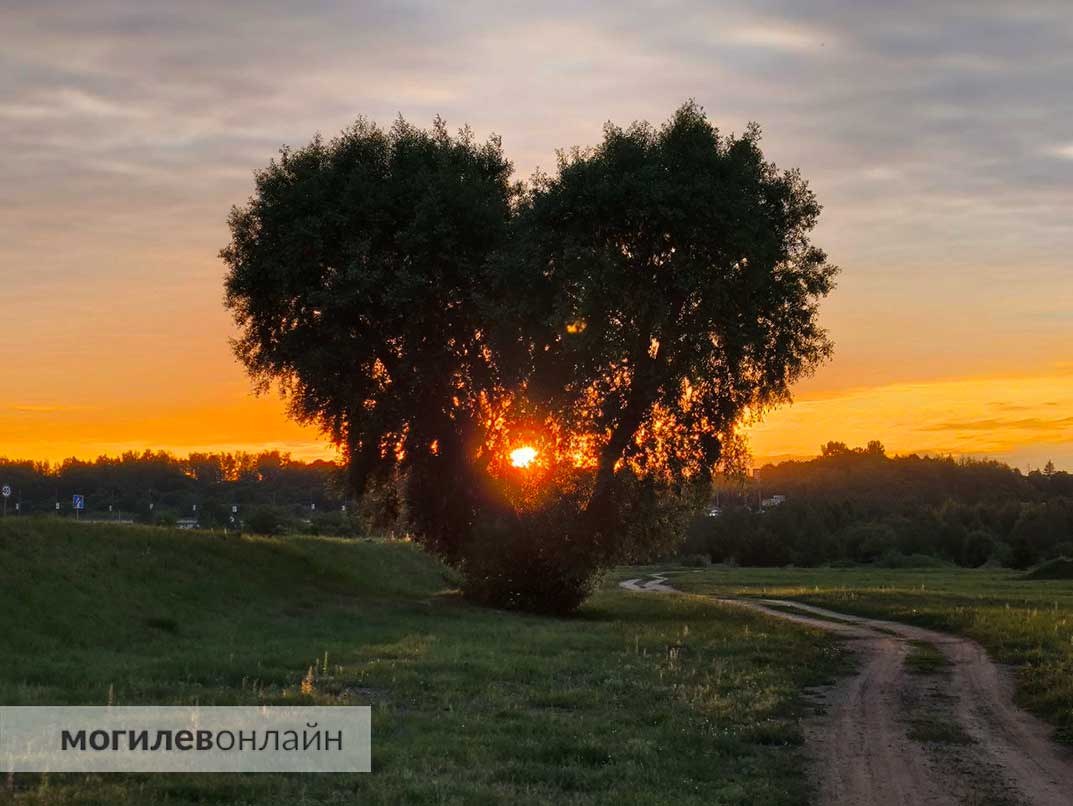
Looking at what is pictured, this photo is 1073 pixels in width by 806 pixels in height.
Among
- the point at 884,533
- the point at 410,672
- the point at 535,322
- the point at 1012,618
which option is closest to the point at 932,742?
the point at 410,672

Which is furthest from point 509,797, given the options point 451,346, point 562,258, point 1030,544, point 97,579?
point 1030,544

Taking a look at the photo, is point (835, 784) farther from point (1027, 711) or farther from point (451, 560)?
point (451, 560)

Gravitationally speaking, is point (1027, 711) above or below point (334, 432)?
below

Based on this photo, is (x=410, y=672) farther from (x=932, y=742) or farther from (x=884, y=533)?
(x=884, y=533)

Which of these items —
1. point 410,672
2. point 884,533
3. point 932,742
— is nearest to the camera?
point 932,742

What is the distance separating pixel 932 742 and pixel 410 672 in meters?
10.3

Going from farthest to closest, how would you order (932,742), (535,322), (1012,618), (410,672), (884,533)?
(884,533) → (535,322) → (1012,618) → (410,672) → (932,742)

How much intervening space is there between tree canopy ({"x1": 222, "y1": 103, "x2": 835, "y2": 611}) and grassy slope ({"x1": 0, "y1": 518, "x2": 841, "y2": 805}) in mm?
4288

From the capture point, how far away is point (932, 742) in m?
16.7

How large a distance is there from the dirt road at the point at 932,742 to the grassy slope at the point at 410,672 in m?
0.75

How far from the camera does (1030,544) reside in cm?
12244

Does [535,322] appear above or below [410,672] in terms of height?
above

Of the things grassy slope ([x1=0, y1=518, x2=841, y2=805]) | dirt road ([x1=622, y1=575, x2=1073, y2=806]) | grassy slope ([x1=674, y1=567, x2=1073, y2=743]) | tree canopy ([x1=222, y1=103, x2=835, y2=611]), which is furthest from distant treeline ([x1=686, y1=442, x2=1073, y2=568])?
dirt road ([x1=622, y1=575, x2=1073, y2=806])

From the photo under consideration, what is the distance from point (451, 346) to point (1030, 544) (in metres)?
99.4
